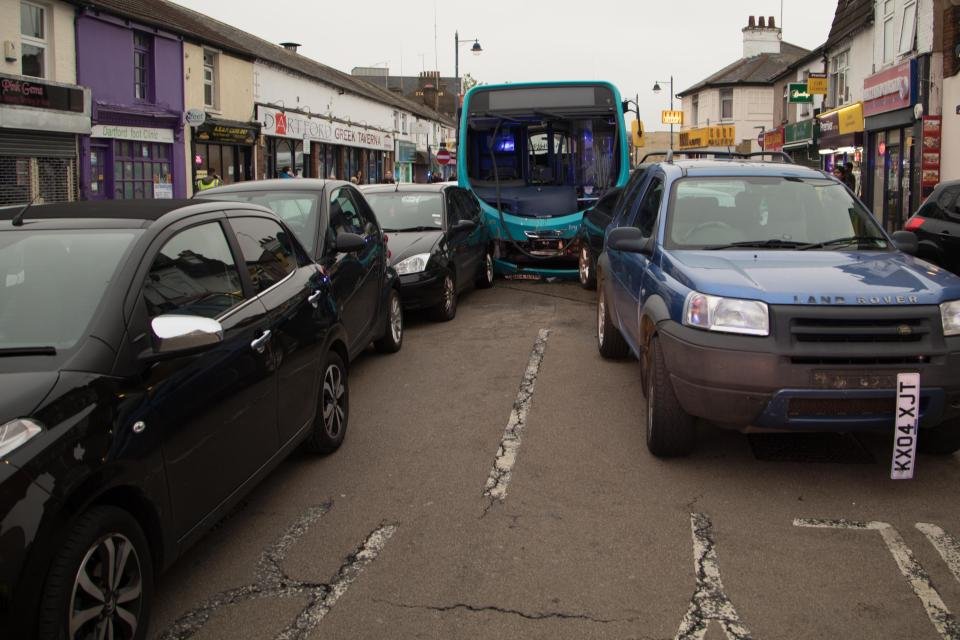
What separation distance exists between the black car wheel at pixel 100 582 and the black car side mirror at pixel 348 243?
4.02 metres

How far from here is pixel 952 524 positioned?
4.39 metres

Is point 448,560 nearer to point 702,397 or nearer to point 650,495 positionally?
point 650,495

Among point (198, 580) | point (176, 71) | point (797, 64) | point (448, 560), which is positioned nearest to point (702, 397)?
point (448, 560)

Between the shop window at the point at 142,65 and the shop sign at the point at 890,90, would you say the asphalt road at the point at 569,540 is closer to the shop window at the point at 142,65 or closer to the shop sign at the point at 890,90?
the shop sign at the point at 890,90

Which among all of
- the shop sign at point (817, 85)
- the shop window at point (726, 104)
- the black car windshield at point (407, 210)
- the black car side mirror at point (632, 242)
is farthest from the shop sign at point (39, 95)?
the shop window at point (726, 104)

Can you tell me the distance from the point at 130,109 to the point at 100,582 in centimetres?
2155

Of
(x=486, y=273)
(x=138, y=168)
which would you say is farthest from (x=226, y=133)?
(x=486, y=273)

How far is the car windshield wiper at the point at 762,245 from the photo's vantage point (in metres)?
5.78

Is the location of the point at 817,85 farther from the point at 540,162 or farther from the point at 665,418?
the point at 665,418

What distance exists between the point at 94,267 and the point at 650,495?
304 centimetres

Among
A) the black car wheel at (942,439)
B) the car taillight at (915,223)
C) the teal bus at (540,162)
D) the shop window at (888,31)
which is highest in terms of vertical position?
the shop window at (888,31)

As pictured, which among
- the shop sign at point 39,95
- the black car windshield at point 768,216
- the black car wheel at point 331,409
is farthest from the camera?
the shop sign at point 39,95

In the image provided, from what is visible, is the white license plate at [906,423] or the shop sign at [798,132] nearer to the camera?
the white license plate at [906,423]

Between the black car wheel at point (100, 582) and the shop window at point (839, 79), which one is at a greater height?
the shop window at point (839, 79)
